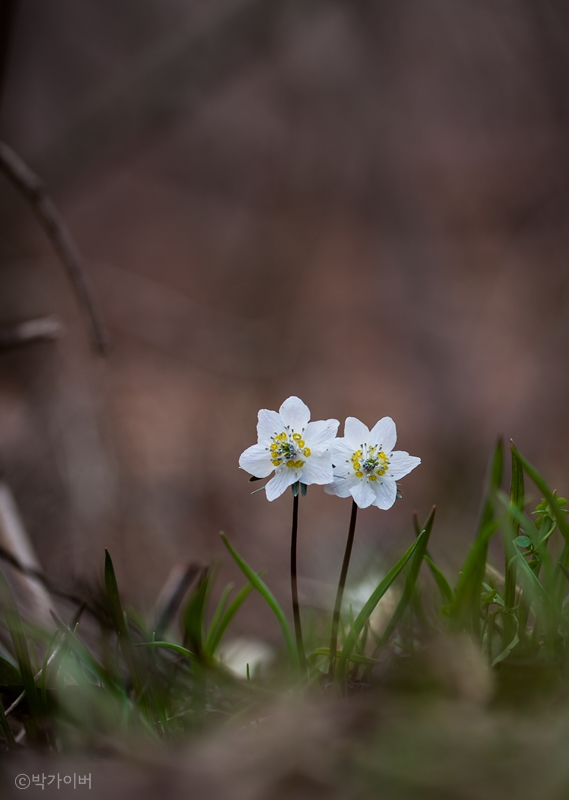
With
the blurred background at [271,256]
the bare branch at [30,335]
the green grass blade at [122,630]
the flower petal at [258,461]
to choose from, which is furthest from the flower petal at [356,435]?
the blurred background at [271,256]

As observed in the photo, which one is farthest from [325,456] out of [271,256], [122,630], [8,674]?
[271,256]

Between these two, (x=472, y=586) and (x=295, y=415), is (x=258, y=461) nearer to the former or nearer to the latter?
(x=295, y=415)

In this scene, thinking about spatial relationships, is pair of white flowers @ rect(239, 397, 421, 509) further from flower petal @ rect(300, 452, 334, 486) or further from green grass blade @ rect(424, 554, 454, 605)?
green grass blade @ rect(424, 554, 454, 605)

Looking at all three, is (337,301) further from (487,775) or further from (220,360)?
(487,775)

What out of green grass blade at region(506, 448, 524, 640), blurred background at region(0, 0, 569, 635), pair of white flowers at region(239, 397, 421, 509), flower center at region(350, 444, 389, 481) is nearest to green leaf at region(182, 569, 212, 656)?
pair of white flowers at region(239, 397, 421, 509)

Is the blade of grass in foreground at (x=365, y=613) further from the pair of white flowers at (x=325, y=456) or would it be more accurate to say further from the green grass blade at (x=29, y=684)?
the green grass blade at (x=29, y=684)

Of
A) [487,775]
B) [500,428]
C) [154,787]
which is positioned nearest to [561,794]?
[487,775]
